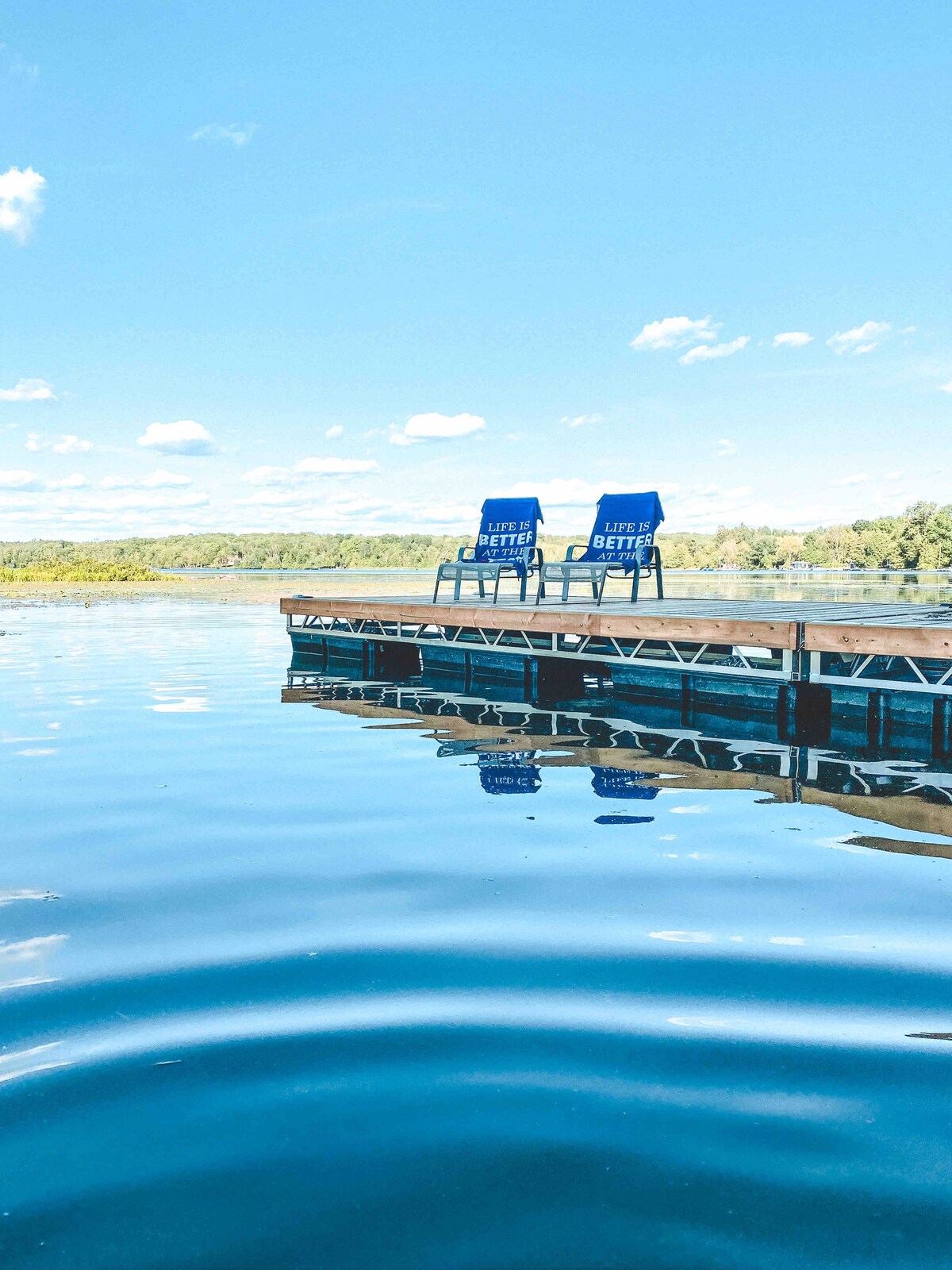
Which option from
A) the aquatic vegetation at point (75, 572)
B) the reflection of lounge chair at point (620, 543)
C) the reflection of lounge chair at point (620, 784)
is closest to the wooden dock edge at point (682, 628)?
the reflection of lounge chair at point (620, 543)

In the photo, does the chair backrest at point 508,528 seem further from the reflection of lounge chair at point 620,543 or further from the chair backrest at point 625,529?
the chair backrest at point 625,529

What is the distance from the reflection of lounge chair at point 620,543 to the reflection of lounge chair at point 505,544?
468 mm

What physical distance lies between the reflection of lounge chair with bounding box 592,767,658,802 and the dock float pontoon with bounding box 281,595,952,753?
2126 mm

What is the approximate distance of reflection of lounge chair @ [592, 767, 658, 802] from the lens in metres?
5.34

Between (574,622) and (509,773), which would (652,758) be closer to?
(509,773)

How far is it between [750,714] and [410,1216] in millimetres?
7119

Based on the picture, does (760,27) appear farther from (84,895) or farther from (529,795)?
(84,895)

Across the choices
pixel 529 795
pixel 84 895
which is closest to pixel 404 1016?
pixel 84 895

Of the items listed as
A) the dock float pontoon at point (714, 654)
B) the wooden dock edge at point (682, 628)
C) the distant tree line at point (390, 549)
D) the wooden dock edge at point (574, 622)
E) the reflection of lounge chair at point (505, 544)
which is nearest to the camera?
the wooden dock edge at point (682, 628)

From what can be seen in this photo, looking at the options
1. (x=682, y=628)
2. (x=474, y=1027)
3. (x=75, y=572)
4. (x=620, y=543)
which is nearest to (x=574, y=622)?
(x=682, y=628)

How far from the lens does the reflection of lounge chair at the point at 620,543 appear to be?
10.4 meters

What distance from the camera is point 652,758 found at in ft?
21.2

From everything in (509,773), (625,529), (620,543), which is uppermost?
(625,529)

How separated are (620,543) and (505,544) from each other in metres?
1.43
